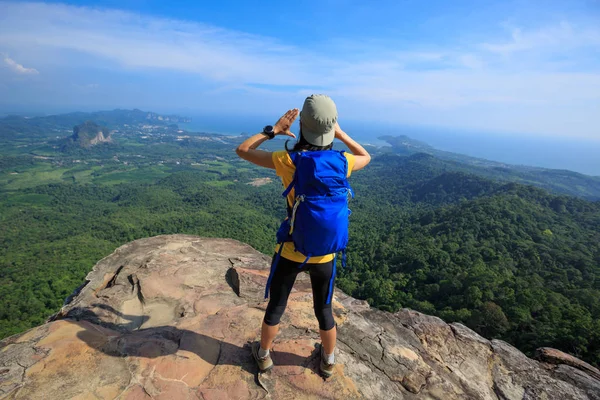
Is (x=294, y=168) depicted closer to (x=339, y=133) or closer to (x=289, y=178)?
(x=289, y=178)

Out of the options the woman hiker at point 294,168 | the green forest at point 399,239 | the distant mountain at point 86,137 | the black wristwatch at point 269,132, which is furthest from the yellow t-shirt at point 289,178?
the distant mountain at point 86,137

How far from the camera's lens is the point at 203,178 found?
114 metres

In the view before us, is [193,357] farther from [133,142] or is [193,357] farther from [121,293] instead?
[133,142]

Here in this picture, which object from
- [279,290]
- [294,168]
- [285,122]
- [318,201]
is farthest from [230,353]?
[285,122]

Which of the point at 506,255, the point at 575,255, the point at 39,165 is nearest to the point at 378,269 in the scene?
the point at 506,255

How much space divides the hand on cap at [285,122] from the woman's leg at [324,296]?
56.8 inches

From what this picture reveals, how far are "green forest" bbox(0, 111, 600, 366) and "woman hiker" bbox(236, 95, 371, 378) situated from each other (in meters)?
19.5

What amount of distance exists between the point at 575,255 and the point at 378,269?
24025 millimetres

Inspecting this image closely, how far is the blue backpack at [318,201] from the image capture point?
2.66 m

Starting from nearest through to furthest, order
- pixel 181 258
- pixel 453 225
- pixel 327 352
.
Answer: pixel 327 352
pixel 181 258
pixel 453 225

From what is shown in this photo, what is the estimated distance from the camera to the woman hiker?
9.09 ft

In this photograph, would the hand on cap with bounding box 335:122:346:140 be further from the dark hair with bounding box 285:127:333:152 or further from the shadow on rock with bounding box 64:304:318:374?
the shadow on rock with bounding box 64:304:318:374

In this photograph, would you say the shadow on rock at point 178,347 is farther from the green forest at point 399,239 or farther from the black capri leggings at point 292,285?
the green forest at point 399,239

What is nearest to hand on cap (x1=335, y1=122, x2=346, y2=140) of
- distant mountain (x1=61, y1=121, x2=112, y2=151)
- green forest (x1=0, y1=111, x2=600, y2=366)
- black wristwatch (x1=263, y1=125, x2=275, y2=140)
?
black wristwatch (x1=263, y1=125, x2=275, y2=140)
